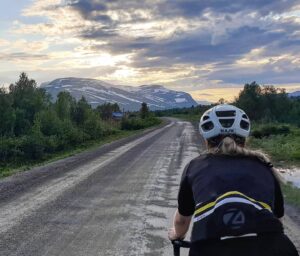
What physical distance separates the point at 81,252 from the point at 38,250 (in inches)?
23.7

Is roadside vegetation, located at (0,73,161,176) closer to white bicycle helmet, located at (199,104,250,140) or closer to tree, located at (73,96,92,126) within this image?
tree, located at (73,96,92,126)

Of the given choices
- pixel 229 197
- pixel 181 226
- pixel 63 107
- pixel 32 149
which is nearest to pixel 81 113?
pixel 63 107

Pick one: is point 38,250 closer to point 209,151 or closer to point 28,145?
point 209,151

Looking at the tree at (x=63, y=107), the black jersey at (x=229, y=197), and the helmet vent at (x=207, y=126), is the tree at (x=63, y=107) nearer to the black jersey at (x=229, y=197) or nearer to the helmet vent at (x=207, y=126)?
the helmet vent at (x=207, y=126)

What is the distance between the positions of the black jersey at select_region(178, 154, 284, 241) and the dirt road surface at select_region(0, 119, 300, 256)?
12.0 ft

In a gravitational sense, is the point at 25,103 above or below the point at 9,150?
above

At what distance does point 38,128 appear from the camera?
1192 inches

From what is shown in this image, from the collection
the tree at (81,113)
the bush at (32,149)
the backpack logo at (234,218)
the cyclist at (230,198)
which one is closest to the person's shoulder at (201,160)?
the cyclist at (230,198)

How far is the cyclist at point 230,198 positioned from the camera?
8.53 feet

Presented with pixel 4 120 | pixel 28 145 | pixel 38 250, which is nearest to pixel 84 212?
pixel 38 250

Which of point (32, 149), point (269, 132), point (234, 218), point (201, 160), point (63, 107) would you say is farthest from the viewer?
point (63, 107)

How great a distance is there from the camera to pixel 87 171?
16031 millimetres

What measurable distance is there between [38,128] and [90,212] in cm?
2189

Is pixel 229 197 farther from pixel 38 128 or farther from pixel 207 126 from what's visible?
pixel 38 128
